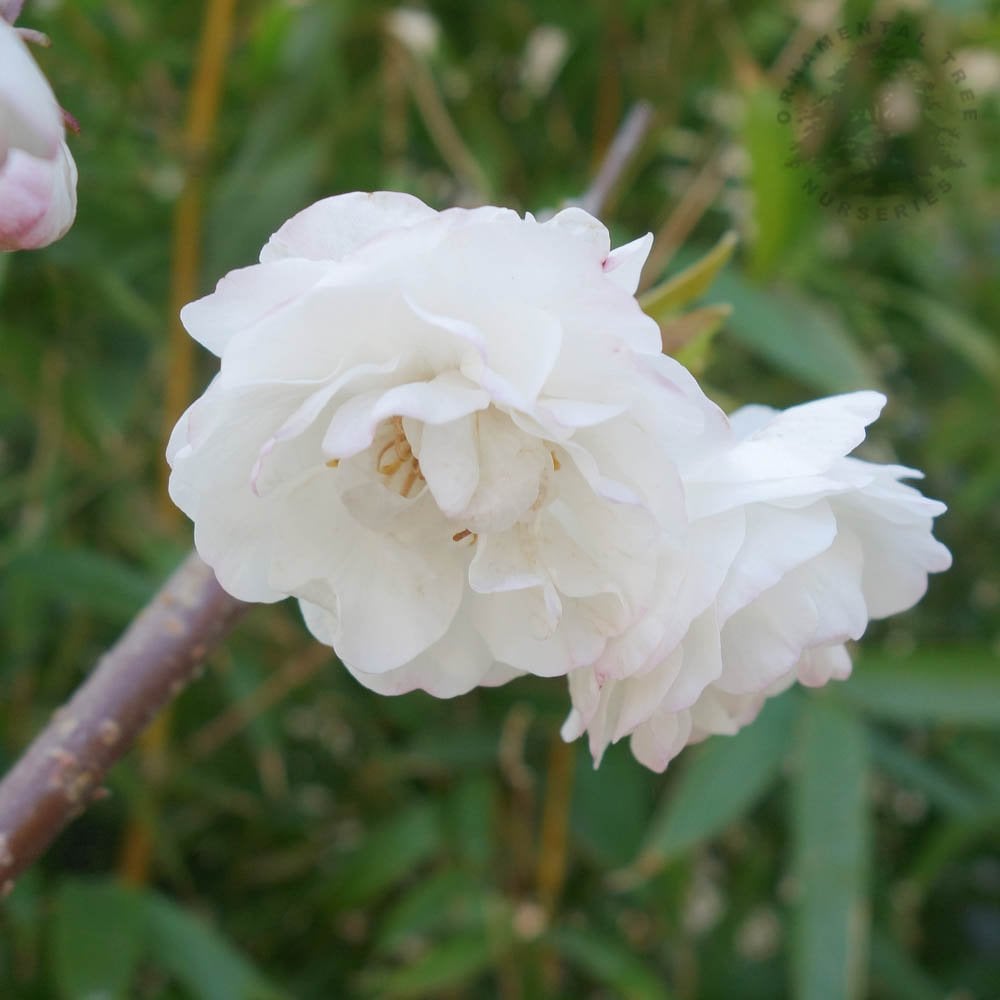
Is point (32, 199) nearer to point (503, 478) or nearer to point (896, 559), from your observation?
point (503, 478)

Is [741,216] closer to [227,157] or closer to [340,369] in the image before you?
[227,157]

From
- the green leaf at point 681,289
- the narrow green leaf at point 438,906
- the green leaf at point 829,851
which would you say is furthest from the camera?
the narrow green leaf at point 438,906

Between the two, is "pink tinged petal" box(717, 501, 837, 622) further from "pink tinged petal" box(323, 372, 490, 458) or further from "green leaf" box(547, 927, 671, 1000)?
"green leaf" box(547, 927, 671, 1000)

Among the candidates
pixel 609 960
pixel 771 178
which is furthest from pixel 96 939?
pixel 771 178

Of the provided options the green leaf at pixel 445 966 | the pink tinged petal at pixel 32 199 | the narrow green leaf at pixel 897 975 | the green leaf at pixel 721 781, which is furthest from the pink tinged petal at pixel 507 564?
the narrow green leaf at pixel 897 975

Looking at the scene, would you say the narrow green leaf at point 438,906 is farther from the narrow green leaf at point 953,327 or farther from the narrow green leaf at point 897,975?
the narrow green leaf at point 953,327
